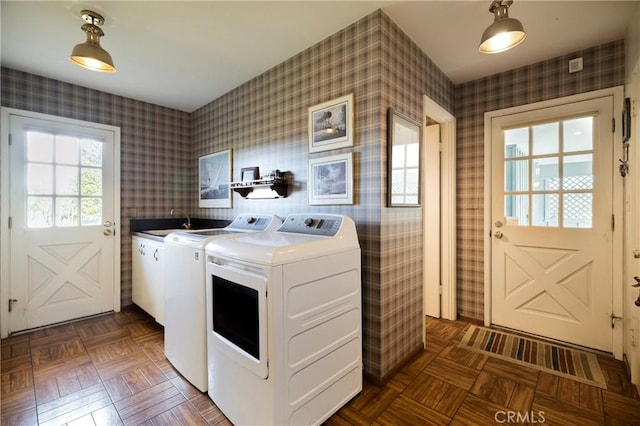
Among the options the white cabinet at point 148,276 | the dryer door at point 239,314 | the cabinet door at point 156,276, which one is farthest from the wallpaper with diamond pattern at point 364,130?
the dryer door at point 239,314

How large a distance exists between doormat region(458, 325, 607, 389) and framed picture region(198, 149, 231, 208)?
276 cm

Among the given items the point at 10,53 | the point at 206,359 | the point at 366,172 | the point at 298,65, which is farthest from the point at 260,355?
the point at 10,53

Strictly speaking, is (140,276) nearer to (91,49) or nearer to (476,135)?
(91,49)

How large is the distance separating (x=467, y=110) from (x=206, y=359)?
10.2 feet

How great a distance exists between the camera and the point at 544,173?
7.67 feet


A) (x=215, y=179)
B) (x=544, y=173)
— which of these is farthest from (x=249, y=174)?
(x=544, y=173)

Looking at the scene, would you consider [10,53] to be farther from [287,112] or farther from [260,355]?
[260,355]

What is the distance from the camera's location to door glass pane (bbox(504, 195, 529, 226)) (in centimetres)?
244

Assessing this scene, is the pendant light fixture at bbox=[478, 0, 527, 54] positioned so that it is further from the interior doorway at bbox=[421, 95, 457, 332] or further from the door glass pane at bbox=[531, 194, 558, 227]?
the door glass pane at bbox=[531, 194, 558, 227]

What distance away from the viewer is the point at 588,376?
186 cm

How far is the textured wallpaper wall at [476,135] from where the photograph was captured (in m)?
2.32

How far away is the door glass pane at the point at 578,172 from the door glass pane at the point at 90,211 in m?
4.49

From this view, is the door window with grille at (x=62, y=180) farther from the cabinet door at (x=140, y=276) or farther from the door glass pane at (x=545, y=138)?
the door glass pane at (x=545, y=138)

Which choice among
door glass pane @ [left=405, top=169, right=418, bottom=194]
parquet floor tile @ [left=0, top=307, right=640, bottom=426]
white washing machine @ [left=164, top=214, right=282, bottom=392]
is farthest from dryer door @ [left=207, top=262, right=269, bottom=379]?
door glass pane @ [left=405, top=169, right=418, bottom=194]
